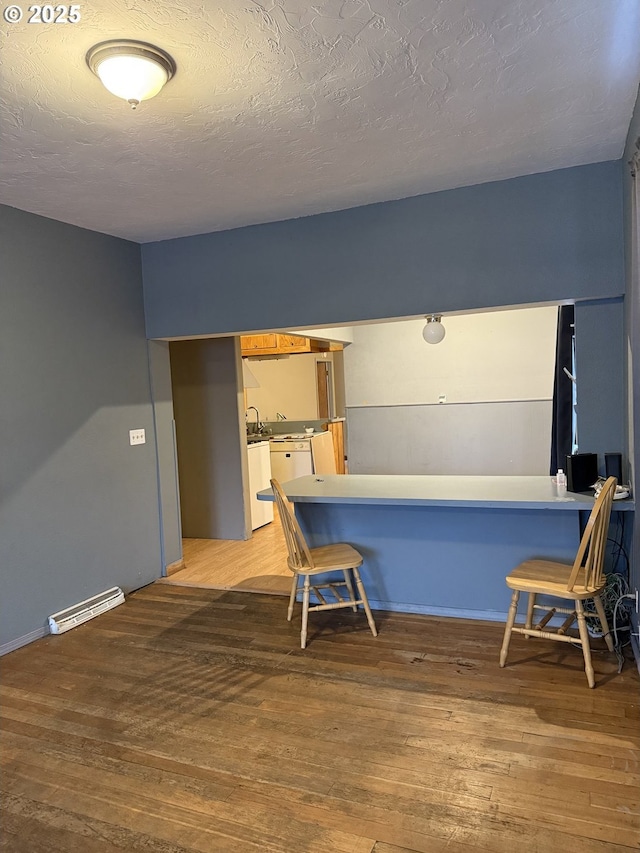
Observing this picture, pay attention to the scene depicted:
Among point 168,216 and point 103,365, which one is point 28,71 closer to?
point 168,216

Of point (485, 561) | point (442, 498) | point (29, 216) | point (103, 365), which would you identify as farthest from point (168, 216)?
point (485, 561)

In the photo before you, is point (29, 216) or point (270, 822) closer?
point (270, 822)

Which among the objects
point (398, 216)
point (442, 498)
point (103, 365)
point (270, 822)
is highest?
point (398, 216)

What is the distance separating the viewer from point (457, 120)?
7.95ft

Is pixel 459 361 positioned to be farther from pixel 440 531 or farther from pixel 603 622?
pixel 603 622

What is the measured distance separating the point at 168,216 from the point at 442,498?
2.39 metres

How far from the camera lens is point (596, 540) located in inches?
102

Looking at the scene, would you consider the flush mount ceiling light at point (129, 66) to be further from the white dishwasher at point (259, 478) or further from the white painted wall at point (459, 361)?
the white painted wall at point (459, 361)

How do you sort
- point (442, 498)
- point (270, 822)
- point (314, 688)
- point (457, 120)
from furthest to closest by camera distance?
point (442, 498) < point (314, 688) < point (457, 120) < point (270, 822)

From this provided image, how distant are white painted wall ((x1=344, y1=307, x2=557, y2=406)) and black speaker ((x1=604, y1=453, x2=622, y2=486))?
3.88 m

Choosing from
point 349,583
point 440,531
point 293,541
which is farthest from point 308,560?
→ point 440,531

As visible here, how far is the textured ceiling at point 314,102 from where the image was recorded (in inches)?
68.2

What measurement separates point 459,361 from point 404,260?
386 centimetres

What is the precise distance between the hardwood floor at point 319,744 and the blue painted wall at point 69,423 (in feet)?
1.65
